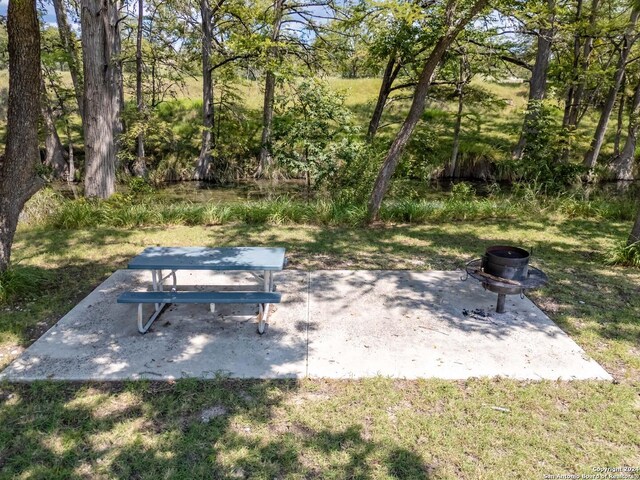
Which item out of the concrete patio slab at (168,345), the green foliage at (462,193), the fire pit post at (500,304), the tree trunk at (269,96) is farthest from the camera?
the tree trunk at (269,96)

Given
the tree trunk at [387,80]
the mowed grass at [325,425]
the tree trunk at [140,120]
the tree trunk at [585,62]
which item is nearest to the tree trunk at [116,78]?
the tree trunk at [140,120]

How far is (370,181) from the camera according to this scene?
8.70 meters

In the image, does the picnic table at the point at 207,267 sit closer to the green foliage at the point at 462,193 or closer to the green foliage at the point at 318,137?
the green foliage at the point at 318,137

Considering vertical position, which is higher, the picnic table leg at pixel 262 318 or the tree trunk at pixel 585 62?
the tree trunk at pixel 585 62

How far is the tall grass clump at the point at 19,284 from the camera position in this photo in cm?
448

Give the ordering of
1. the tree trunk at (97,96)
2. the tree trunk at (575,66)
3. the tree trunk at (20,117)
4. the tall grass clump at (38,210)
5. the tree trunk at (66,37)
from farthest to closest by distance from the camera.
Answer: the tree trunk at (66,37)
the tree trunk at (575,66)
the tall grass clump at (38,210)
the tree trunk at (97,96)
the tree trunk at (20,117)

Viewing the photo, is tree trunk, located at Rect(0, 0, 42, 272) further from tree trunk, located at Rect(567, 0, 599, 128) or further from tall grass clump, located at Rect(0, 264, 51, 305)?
tree trunk, located at Rect(567, 0, 599, 128)

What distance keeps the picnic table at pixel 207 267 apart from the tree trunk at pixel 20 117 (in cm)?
152

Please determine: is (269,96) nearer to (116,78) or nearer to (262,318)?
(116,78)

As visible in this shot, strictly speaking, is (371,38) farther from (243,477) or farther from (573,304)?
(243,477)

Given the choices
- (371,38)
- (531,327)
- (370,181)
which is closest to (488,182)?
(371,38)

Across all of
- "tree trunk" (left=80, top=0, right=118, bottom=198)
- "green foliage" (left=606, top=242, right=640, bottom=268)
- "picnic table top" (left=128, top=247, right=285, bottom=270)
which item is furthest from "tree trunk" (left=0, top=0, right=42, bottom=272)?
"green foliage" (left=606, top=242, right=640, bottom=268)

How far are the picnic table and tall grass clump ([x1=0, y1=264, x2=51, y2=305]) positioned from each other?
59.3 inches

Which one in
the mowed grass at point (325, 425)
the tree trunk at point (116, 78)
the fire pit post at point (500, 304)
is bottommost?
the mowed grass at point (325, 425)
